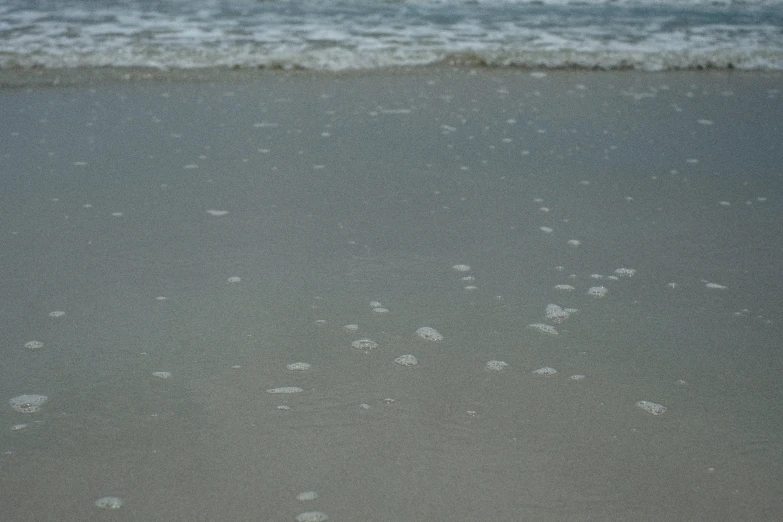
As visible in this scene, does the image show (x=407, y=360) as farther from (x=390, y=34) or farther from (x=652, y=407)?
(x=390, y=34)

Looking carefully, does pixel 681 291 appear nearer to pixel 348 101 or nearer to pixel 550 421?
pixel 550 421

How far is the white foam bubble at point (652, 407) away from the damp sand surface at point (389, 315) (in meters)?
0.02

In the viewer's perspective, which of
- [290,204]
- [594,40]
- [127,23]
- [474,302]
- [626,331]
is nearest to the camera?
[626,331]

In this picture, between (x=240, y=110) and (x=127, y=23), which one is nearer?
(x=240, y=110)

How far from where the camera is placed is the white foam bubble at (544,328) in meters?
3.09

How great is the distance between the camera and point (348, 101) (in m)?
6.32

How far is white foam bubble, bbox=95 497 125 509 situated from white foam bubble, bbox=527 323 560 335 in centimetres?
153

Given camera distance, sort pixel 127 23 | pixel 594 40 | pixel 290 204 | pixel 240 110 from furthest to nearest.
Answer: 1. pixel 127 23
2. pixel 594 40
3. pixel 240 110
4. pixel 290 204

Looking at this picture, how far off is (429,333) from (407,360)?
0.21 meters

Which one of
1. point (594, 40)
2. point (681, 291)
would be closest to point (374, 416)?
point (681, 291)

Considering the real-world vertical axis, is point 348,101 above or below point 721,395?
above

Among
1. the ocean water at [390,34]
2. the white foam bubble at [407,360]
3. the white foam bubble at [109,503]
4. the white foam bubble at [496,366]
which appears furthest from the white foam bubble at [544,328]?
the ocean water at [390,34]

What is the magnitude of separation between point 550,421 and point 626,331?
0.68 meters

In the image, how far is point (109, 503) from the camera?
217 cm
